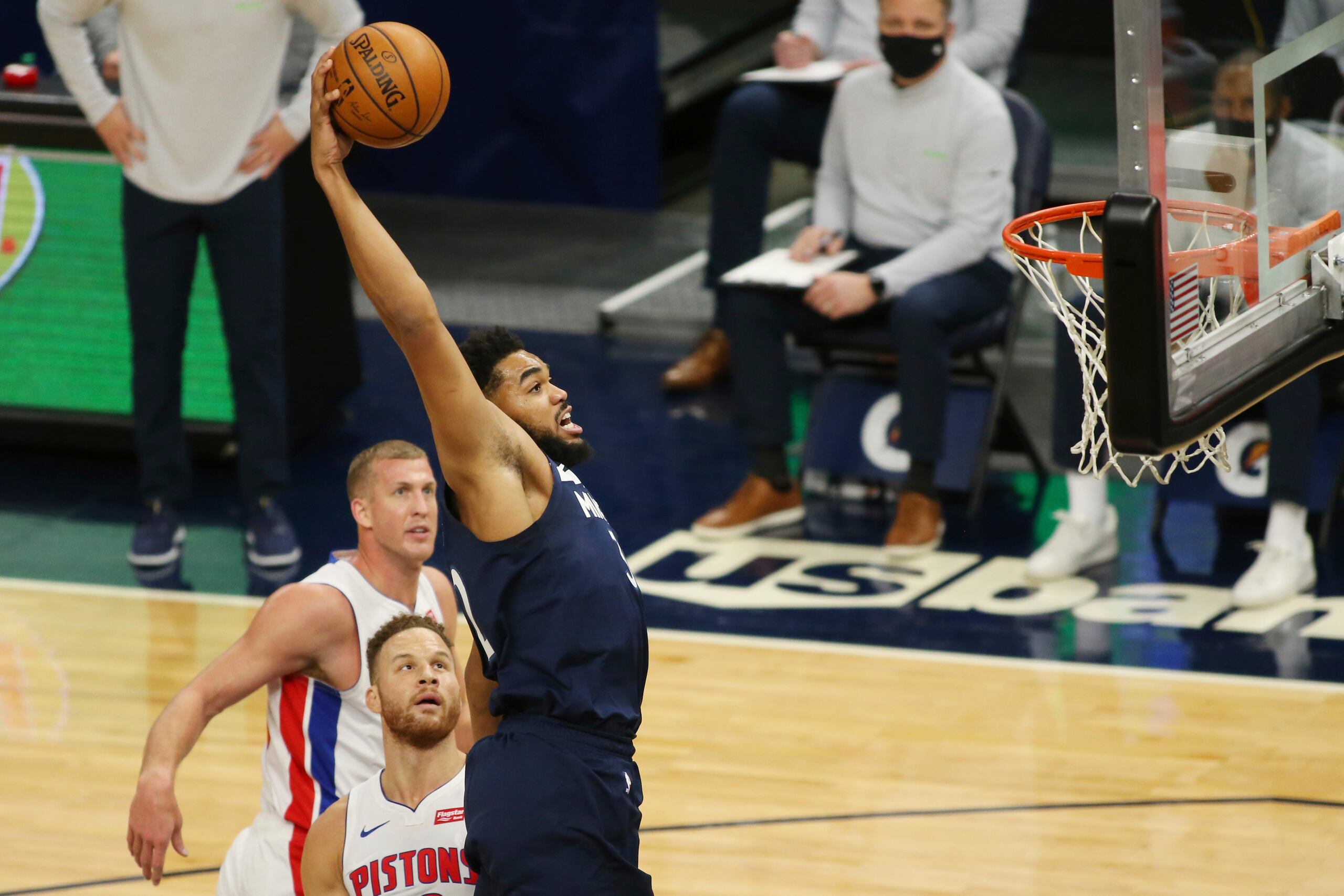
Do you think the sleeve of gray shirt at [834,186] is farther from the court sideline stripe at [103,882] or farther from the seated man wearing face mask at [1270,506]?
the court sideline stripe at [103,882]

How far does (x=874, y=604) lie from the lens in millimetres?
6840

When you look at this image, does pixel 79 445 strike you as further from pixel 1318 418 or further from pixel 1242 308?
pixel 1242 308

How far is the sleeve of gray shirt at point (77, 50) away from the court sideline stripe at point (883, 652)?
5.41 feet

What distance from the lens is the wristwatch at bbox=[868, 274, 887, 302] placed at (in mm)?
7305

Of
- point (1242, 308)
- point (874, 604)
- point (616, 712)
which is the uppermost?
point (1242, 308)

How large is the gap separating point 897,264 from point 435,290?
3.37 m

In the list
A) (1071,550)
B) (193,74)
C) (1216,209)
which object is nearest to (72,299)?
(193,74)

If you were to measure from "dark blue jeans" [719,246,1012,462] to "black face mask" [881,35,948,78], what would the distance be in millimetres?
694

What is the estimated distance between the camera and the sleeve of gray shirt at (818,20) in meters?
8.51

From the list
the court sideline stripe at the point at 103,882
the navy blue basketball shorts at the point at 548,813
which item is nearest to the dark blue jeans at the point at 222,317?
the court sideline stripe at the point at 103,882

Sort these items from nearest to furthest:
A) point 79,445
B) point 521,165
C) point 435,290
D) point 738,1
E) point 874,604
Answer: point 874,604 < point 79,445 < point 435,290 < point 521,165 < point 738,1

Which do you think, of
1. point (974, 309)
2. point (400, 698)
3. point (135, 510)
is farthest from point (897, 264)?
point (400, 698)

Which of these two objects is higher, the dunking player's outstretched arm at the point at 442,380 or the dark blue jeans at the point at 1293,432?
the dunking player's outstretched arm at the point at 442,380

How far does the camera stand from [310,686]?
173 inches
